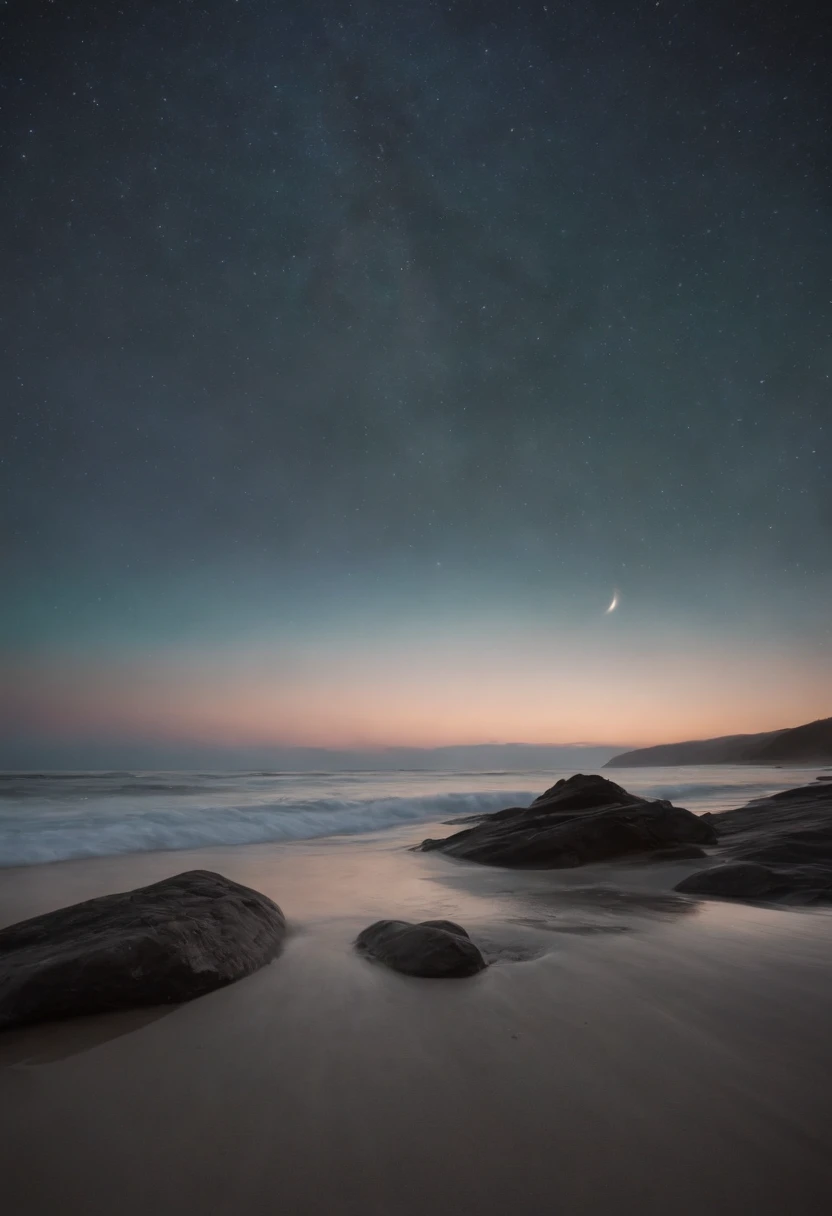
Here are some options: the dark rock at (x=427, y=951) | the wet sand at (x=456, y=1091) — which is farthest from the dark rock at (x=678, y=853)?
the dark rock at (x=427, y=951)

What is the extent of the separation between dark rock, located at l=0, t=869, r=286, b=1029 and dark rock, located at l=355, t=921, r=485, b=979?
69 centimetres

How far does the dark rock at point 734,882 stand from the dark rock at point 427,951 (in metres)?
2.89

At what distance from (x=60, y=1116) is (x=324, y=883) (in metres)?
4.46

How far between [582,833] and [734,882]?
8.66 feet

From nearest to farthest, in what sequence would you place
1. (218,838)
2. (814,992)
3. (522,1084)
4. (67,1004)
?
(522,1084) < (67,1004) < (814,992) < (218,838)

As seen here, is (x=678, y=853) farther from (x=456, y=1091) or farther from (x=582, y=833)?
(x=456, y=1091)

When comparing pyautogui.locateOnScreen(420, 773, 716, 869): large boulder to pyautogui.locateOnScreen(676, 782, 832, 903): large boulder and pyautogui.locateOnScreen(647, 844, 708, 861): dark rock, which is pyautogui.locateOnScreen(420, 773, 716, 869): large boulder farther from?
pyautogui.locateOnScreen(676, 782, 832, 903): large boulder

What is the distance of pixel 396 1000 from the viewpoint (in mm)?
2770

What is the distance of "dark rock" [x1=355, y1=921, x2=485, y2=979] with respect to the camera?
3095mm

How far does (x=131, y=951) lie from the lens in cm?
285

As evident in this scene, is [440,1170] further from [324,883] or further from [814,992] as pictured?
[324,883]

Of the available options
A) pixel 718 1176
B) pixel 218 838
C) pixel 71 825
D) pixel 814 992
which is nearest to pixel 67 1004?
pixel 718 1176

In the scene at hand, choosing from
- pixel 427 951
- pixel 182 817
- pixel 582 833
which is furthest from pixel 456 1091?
pixel 182 817

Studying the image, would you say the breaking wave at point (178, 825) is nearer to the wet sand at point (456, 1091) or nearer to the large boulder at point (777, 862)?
the wet sand at point (456, 1091)
